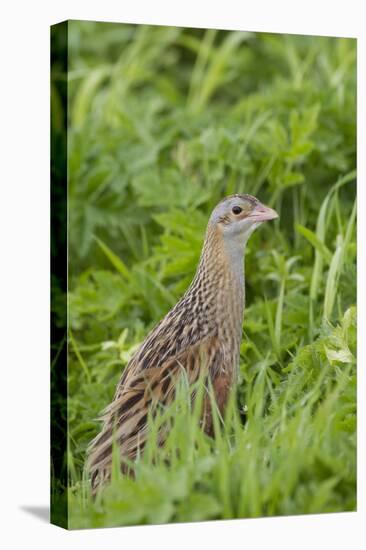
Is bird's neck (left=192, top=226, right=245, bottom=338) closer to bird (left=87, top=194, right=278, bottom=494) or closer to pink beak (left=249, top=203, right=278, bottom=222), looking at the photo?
bird (left=87, top=194, right=278, bottom=494)

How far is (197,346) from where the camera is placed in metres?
5.57

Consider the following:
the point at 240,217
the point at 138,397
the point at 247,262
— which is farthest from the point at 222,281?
the point at 247,262

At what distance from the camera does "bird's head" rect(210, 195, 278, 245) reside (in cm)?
573

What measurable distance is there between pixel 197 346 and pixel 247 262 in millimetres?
1317

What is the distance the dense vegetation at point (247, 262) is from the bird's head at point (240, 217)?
0.62 metres

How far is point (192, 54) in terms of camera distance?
34.4 feet

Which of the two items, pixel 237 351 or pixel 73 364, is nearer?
pixel 237 351

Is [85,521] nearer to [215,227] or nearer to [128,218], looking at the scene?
[215,227]

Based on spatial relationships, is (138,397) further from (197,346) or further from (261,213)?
(261,213)

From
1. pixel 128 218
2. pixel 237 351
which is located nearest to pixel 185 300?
pixel 237 351

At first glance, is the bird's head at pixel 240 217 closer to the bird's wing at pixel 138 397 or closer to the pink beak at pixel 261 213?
the pink beak at pixel 261 213

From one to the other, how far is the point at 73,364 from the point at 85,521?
1598 mm

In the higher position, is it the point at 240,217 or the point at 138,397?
the point at 240,217

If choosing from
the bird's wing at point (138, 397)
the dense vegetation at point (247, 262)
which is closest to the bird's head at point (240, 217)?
the bird's wing at point (138, 397)
